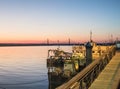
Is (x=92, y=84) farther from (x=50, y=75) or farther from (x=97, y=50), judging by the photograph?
(x=97, y=50)

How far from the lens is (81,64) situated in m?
46.5

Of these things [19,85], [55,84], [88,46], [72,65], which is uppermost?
[88,46]

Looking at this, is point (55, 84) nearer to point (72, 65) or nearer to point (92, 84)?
point (72, 65)

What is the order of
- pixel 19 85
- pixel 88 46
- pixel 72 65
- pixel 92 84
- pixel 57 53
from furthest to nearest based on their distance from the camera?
pixel 19 85 → pixel 57 53 → pixel 72 65 → pixel 88 46 → pixel 92 84

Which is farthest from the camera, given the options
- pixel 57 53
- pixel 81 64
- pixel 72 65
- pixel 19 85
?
pixel 19 85

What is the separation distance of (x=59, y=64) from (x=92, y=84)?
117 feet

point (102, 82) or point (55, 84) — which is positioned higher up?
point (102, 82)

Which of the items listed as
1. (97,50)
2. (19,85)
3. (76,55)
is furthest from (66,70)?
(19,85)

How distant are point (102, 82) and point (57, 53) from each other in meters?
43.6

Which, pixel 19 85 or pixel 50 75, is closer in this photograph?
pixel 50 75

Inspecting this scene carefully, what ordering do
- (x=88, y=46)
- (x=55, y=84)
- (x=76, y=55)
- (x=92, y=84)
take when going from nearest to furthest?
(x=92, y=84), (x=88, y=46), (x=55, y=84), (x=76, y=55)

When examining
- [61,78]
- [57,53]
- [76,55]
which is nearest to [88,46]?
[61,78]

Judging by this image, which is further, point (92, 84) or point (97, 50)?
point (97, 50)

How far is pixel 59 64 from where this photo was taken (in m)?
46.9
